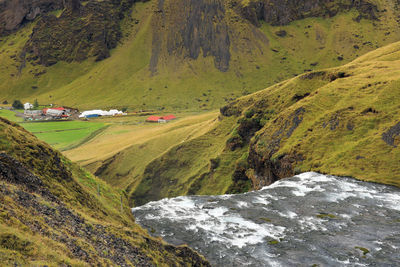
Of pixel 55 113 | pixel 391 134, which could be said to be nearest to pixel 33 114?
pixel 55 113

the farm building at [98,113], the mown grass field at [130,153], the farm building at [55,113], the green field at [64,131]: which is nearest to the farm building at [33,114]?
the farm building at [55,113]

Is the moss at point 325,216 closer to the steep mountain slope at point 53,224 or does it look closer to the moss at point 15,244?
the steep mountain slope at point 53,224

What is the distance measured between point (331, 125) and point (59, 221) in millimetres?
38814

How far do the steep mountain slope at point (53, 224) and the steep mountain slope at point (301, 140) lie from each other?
2559cm

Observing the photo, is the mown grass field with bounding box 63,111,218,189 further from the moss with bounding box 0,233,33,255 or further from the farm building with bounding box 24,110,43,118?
the farm building with bounding box 24,110,43,118

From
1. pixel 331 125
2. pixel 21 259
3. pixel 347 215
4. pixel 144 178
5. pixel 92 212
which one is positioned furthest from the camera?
pixel 144 178

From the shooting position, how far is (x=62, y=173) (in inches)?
860

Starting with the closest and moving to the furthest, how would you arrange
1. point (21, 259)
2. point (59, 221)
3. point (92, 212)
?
point (21, 259)
point (59, 221)
point (92, 212)

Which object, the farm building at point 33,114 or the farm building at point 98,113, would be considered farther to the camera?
the farm building at point 33,114

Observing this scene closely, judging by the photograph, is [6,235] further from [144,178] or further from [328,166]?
[144,178]

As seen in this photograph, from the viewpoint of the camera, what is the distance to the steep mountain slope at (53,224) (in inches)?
443

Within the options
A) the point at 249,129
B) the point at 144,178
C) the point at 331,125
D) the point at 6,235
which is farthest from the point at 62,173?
the point at 144,178

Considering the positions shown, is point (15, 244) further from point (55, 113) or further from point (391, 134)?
point (55, 113)

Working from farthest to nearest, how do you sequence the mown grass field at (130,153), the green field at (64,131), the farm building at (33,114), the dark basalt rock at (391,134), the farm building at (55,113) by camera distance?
the farm building at (33,114) → the farm building at (55,113) → the green field at (64,131) → the mown grass field at (130,153) → the dark basalt rock at (391,134)
